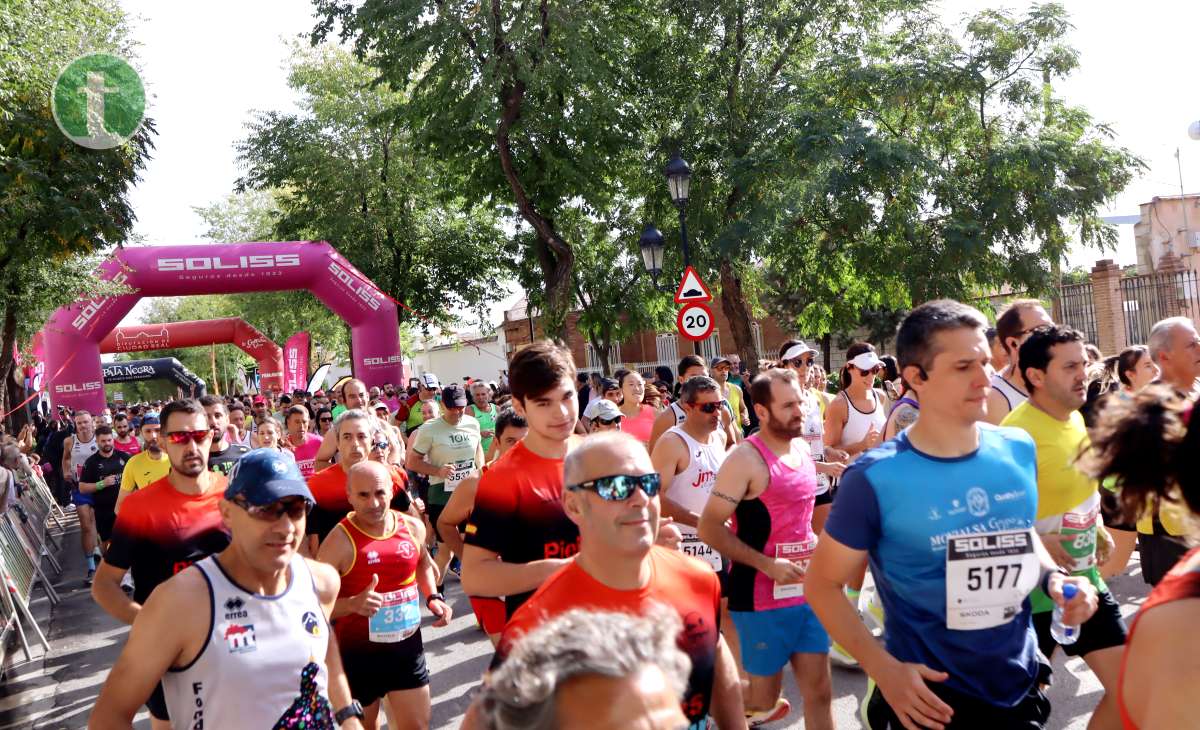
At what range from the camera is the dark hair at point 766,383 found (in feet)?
16.5

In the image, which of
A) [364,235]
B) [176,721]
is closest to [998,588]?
[176,721]

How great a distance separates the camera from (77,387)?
22234 mm

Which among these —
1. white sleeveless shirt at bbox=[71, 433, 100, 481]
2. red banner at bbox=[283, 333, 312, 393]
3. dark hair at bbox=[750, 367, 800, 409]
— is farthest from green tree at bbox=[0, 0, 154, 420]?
red banner at bbox=[283, 333, 312, 393]

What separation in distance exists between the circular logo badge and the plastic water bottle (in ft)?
38.3

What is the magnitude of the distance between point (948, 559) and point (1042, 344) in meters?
1.71

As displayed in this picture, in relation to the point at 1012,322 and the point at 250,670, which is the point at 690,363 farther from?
the point at 250,670

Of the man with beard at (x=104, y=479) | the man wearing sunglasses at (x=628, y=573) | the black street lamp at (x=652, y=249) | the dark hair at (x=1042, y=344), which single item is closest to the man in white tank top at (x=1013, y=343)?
the dark hair at (x=1042, y=344)

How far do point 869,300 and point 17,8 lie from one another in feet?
53.6

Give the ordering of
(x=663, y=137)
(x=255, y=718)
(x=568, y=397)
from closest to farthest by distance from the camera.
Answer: (x=255, y=718) < (x=568, y=397) < (x=663, y=137)

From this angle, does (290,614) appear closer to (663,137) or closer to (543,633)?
(543,633)

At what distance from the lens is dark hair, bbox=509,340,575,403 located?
418 cm

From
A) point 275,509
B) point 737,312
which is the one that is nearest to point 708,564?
point 275,509

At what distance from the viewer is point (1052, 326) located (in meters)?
4.54

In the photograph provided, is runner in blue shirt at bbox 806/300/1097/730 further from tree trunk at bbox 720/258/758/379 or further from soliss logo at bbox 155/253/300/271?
soliss logo at bbox 155/253/300/271
